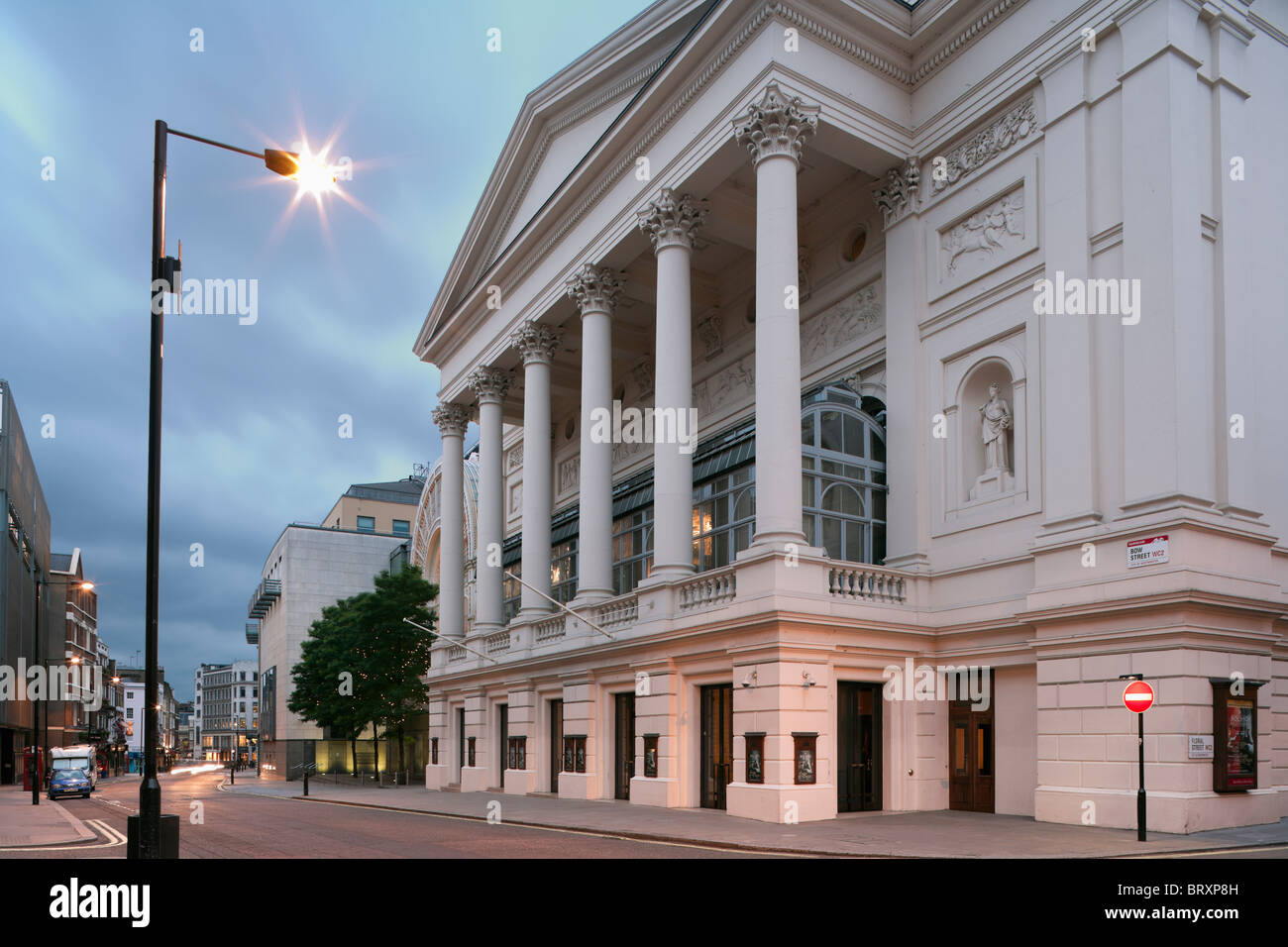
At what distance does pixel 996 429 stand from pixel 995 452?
53 centimetres

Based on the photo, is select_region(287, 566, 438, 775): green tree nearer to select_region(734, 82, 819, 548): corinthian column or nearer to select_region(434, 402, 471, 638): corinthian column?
select_region(434, 402, 471, 638): corinthian column

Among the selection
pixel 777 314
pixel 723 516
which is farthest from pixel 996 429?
pixel 723 516

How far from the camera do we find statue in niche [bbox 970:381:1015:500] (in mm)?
25297

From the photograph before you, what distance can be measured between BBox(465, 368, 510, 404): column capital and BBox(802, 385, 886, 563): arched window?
18.5m

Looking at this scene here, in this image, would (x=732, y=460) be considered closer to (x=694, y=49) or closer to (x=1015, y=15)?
(x=694, y=49)

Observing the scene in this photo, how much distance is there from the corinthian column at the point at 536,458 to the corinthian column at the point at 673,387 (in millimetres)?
9370

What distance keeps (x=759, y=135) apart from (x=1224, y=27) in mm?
10045

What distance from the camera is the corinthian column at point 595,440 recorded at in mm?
33500

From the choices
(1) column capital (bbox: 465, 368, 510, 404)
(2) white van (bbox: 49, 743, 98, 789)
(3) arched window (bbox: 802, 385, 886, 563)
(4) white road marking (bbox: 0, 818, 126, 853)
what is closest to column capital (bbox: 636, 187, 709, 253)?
(3) arched window (bbox: 802, 385, 886, 563)

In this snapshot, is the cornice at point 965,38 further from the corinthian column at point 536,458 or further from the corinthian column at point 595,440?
the corinthian column at point 536,458

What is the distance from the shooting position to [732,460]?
30938 mm

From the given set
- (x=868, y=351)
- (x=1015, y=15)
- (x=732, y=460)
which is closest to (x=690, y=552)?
(x=732, y=460)

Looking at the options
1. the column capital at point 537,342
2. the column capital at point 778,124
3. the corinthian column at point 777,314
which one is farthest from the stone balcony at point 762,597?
the column capital at point 537,342

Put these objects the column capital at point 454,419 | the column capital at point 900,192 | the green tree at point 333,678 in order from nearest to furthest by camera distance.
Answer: the column capital at point 900,192 → the column capital at point 454,419 → the green tree at point 333,678
